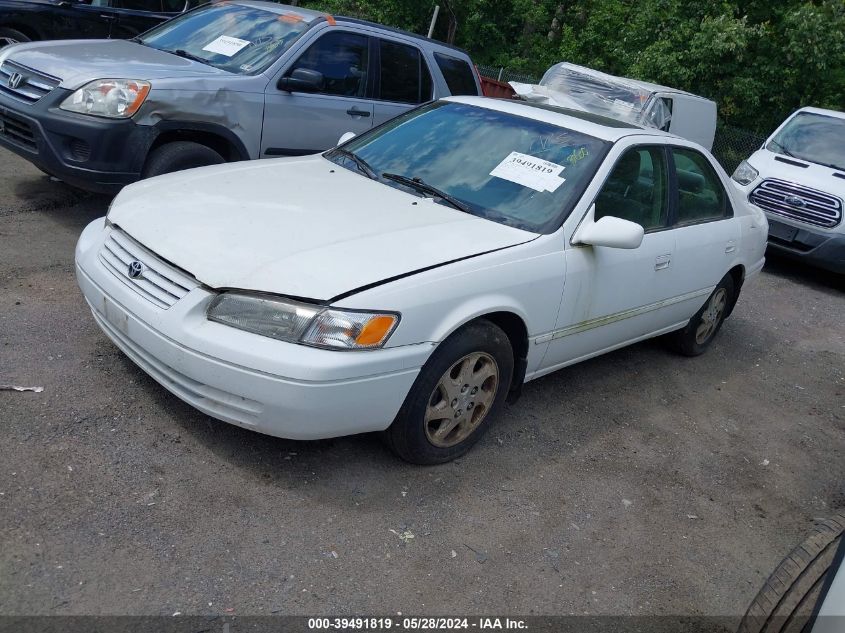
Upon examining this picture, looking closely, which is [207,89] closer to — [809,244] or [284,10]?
[284,10]

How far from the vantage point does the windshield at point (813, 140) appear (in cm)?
991

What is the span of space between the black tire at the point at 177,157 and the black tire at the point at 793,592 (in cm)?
454

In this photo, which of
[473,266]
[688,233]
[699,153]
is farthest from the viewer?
[699,153]

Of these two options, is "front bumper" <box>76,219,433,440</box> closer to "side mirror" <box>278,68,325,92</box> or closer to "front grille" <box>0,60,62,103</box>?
"front grille" <box>0,60,62,103</box>

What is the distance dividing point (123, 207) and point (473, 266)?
68.6 inches

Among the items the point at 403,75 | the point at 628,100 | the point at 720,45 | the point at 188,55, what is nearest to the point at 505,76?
the point at 720,45

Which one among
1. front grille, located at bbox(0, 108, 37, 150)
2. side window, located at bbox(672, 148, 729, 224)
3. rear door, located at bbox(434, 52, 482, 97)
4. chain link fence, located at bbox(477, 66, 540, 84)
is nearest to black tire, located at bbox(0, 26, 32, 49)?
front grille, located at bbox(0, 108, 37, 150)

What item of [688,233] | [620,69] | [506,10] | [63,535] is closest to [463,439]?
[63,535]

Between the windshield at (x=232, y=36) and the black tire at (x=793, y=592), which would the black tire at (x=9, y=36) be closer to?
the windshield at (x=232, y=36)

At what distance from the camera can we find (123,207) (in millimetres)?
4043

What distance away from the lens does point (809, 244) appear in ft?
30.4

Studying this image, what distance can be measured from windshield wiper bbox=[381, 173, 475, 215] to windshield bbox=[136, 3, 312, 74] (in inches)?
95.2

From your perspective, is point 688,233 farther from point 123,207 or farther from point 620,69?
point 620,69

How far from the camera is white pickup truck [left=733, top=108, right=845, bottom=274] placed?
919 centimetres
